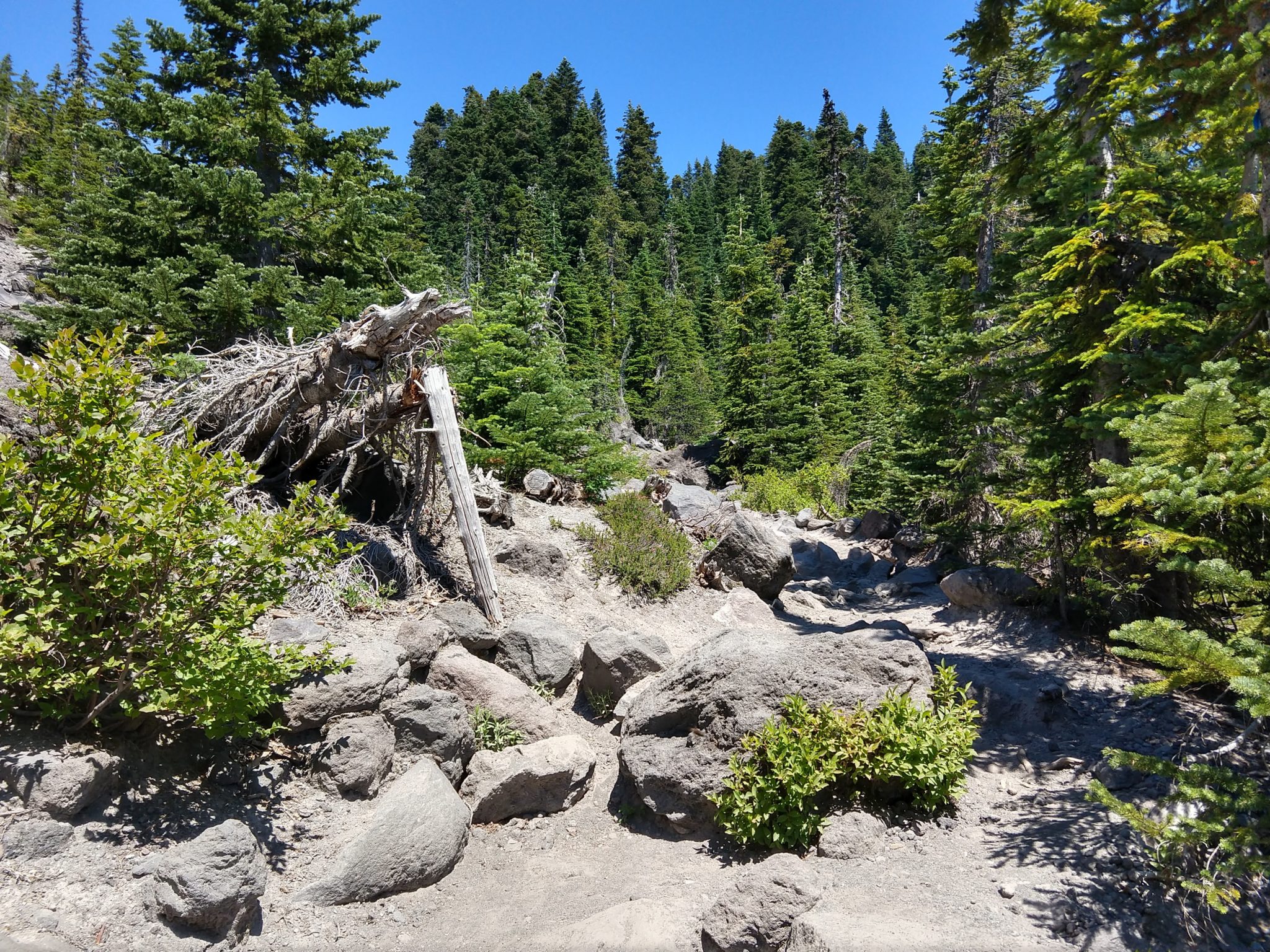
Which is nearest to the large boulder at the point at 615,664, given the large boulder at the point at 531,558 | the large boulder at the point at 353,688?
the large boulder at the point at 531,558

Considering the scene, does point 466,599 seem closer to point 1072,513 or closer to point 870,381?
point 1072,513

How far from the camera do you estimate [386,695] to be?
6230 millimetres

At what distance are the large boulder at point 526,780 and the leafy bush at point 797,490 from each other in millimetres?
18033

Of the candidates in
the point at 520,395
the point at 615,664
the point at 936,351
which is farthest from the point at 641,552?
the point at 936,351

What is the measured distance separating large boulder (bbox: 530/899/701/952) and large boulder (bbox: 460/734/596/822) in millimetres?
1638

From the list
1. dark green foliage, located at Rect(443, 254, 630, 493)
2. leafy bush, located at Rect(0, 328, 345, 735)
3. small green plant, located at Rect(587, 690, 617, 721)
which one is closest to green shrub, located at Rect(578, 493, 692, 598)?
dark green foliage, located at Rect(443, 254, 630, 493)

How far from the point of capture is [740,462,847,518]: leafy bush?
24.2m

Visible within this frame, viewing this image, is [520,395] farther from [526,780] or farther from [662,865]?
[662,865]

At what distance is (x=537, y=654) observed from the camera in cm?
824

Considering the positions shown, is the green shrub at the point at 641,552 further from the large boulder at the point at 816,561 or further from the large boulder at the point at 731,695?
the large boulder at the point at 816,561

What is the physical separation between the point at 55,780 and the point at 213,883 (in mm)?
1203

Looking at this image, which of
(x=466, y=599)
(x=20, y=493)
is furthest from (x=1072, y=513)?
(x=20, y=493)

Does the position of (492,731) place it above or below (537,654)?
below

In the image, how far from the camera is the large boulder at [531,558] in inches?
404
